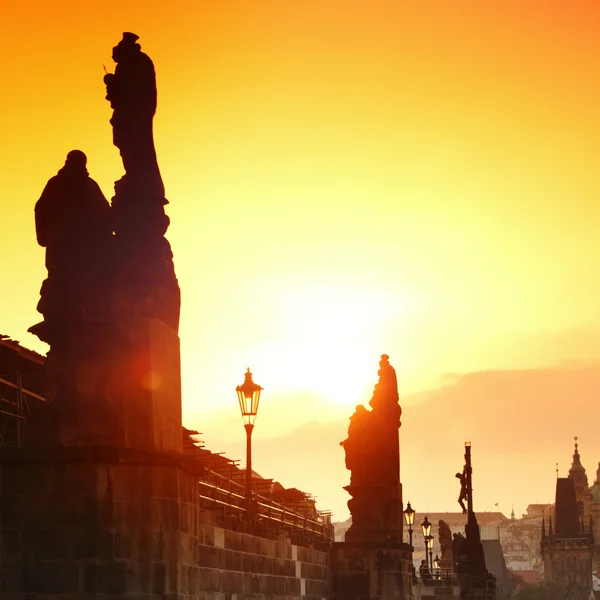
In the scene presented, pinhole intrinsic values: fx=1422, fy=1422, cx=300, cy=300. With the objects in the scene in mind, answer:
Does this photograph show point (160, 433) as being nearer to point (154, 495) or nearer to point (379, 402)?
point (154, 495)

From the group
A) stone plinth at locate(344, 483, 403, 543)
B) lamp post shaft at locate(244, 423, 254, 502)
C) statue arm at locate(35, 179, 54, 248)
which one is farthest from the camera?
stone plinth at locate(344, 483, 403, 543)

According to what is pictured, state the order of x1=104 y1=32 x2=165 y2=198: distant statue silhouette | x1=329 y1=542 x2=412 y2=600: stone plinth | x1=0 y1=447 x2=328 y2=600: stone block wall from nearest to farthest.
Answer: x1=0 y1=447 x2=328 y2=600: stone block wall
x1=104 y1=32 x2=165 y2=198: distant statue silhouette
x1=329 y1=542 x2=412 y2=600: stone plinth

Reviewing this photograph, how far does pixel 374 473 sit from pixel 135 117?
15394mm

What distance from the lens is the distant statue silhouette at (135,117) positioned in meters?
14.4

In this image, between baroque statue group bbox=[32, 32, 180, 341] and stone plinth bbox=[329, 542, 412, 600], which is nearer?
baroque statue group bbox=[32, 32, 180, 341]

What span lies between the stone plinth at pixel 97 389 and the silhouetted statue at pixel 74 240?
0.21 metres

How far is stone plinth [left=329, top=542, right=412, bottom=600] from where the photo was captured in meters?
27.9

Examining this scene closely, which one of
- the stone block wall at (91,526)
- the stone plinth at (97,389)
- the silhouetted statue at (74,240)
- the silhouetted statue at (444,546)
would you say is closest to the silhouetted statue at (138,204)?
the silhouetted statue at (74,240)

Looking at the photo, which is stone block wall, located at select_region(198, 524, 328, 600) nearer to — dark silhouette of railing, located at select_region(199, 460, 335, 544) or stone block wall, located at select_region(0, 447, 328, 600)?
dark silhouette of railing, located at select_region(199, 460, 335, 544)

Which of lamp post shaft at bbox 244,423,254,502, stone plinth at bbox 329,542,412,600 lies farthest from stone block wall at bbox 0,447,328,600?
stone plinth at bbox 329,542,412,600

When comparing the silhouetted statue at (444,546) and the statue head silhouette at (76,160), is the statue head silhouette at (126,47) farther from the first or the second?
the silhouetted statue at (444,546)

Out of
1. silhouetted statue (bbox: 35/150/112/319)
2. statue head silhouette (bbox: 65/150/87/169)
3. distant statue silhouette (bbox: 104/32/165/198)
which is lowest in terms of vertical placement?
silhouetted statue (bbox: 35/150/112/319)

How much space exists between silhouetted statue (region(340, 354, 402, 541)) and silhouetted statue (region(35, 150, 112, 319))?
15188 millimetres

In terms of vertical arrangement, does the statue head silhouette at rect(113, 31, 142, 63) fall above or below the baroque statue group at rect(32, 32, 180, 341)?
above
